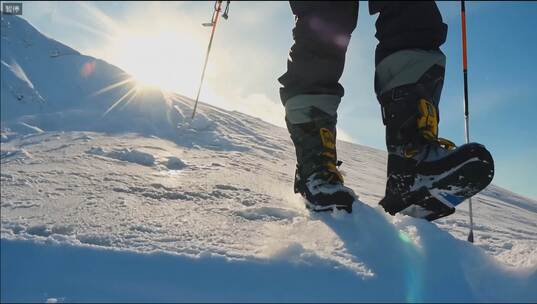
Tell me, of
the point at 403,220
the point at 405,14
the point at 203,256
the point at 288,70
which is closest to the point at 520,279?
the point at 403,220

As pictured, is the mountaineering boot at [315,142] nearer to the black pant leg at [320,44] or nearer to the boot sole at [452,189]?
the black pant leg at [320,44]

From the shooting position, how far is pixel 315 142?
1.69 meters

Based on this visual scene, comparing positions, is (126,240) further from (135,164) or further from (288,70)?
(135,164)

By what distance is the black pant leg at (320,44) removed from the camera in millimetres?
1626

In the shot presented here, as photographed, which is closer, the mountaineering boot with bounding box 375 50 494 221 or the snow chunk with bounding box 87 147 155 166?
the mountaineering boot with bounding box 375 50 494 221

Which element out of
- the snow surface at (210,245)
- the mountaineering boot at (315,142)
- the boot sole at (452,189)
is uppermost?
the mountaineering boot at (315,142)

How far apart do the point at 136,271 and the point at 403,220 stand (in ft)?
2.71

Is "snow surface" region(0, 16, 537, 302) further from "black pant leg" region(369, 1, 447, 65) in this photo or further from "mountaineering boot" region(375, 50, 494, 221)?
"black pant leg" region(369, 1, 447, 65)

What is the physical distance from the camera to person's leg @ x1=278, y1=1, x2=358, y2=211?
1.63 metres

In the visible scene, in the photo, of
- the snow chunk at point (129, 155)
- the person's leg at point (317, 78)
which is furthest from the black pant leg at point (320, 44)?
the snow chunk at point (129, 155)

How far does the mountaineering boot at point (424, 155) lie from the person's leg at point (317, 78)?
186mm

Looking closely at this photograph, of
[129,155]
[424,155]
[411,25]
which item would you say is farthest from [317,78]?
[129,155]

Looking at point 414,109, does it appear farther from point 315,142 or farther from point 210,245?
point 210,245

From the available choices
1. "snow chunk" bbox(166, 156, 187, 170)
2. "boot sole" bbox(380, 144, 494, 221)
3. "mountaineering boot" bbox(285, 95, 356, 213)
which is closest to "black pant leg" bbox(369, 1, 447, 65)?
"mountaineering boot" bbox(285, 95, 356, 213)
